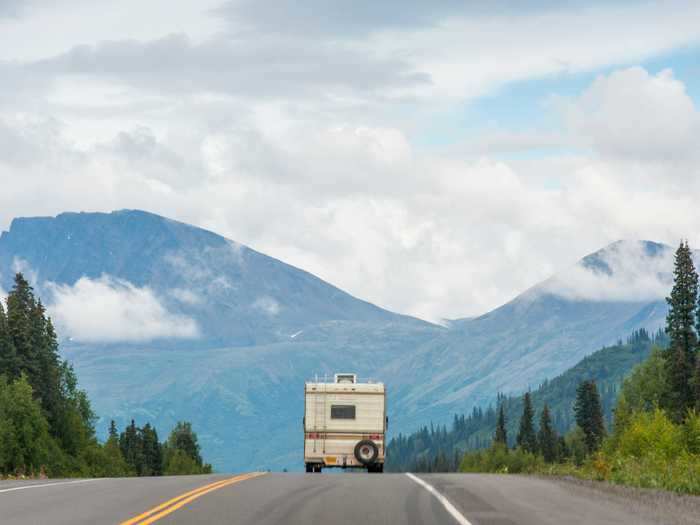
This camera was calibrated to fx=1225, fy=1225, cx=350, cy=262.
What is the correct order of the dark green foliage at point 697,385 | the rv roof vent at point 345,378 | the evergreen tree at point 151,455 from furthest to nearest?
the evergreen tree at point 151,455, the dark green foliage at point 697,385, the rv roof vent at point 345,378

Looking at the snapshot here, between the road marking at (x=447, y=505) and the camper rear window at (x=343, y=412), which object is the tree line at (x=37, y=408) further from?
the road marking at (x=447, y=505)

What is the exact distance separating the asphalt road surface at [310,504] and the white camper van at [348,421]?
20026mm

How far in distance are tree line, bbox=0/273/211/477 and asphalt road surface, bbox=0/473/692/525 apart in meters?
56.2

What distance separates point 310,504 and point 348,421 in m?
27.8

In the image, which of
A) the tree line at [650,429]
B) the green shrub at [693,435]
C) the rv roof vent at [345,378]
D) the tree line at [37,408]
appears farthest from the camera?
the tree line at [37,408]

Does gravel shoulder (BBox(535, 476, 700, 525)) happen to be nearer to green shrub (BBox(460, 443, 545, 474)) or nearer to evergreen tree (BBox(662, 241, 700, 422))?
evergreen tree (BBox(662, 241, 700, 422))

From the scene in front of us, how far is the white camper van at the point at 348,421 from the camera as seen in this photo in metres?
49.0

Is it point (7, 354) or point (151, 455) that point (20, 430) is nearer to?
point (7, 354)

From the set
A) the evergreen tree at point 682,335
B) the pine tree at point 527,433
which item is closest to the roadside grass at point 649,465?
the evergreen tree at point 682,335

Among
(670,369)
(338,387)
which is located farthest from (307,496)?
(670,369)

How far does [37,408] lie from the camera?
3750 inches

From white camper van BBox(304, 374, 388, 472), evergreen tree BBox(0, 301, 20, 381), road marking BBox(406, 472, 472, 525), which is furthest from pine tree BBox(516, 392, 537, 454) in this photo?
road marking BBox(406, 472, 472, 525)

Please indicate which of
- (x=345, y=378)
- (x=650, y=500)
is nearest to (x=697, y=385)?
(x=345, y=378)

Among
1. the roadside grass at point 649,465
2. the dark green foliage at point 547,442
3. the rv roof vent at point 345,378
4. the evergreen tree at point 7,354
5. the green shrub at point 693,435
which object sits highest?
the evergreen tree at point 7,354
